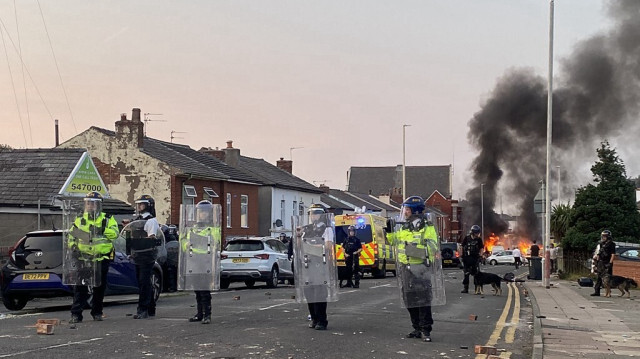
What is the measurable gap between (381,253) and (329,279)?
2098cm

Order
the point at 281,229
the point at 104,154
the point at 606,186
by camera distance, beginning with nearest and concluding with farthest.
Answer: the point at 606,186 → the point at 104,154 → the point at 281,229

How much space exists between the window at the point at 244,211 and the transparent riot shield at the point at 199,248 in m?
32.4

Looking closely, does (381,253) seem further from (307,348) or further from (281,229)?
(307,348)

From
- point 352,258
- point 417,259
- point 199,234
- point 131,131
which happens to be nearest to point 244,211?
point 131,131

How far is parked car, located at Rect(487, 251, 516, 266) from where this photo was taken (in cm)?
6788

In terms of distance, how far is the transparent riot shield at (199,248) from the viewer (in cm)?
1298

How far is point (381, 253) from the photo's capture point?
32.7 meters

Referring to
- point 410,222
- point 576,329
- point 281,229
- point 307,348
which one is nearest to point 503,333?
point 576,329

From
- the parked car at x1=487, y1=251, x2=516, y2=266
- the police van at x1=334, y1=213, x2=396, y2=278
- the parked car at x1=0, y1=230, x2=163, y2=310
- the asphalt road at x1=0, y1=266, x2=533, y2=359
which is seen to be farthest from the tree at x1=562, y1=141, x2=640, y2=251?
the parked car at x1=487, y1=251, x2=516, y2=266

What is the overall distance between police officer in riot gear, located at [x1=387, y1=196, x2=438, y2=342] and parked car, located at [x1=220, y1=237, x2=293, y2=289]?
44.1 feet

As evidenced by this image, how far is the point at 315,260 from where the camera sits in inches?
473

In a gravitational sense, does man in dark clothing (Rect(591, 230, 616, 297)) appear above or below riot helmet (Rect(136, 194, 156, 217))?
below

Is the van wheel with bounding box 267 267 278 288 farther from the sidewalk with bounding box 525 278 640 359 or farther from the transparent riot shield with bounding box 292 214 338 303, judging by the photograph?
the transparent riot shield with bounding box 292 214 338 303

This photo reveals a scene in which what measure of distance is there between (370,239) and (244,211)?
15.9m
